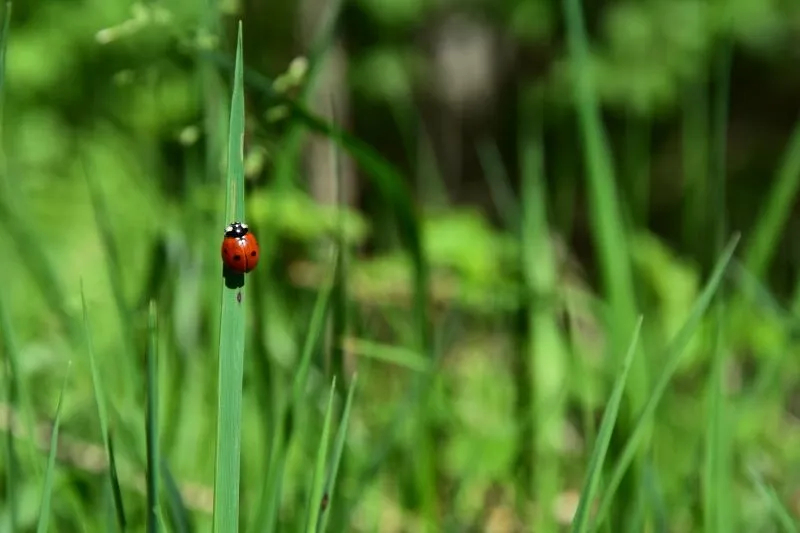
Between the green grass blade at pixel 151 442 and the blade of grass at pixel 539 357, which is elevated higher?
the green grass blade at pixel 151 442

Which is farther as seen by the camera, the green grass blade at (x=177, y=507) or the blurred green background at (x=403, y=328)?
A: the blurred green background at (x=403, y=328)

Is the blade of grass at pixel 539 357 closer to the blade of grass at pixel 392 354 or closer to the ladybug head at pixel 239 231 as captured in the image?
the blade of grass at pixel 392 354

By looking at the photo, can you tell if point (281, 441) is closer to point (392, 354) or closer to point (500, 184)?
point (392, 354)

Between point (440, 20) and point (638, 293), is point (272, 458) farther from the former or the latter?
point (440, 20)

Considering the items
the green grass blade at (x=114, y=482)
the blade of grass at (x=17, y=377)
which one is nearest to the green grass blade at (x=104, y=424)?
the green grass blade at (x=114, y=482)

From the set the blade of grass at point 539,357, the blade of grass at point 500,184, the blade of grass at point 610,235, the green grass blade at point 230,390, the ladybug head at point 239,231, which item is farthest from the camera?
the blade of grass at point 500,184

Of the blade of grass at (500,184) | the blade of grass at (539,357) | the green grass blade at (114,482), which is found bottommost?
the blade of grass at (539,357)

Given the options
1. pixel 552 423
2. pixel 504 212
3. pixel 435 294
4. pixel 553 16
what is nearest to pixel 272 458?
pixel 552 423

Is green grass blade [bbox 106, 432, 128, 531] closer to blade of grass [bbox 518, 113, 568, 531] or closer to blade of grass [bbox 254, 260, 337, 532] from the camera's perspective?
blade of grass [bbox 254, 260, 337, 532]
